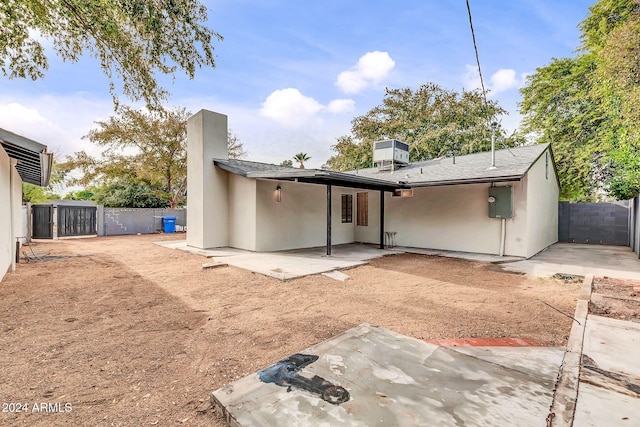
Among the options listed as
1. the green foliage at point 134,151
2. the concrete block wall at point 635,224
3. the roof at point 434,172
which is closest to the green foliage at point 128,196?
the green foliage at point 134,151

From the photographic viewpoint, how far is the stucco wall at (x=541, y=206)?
8.88 metres

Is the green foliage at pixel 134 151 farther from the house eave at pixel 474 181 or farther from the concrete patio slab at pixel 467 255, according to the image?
the concrete patio slab at pixel 467 255

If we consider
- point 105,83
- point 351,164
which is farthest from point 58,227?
point 351,164

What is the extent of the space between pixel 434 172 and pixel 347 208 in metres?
3.61

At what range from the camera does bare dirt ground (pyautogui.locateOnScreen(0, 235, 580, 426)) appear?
2.23 metres

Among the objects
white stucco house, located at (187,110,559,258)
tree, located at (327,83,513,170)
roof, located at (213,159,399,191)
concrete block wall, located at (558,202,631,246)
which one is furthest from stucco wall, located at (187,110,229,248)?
tree, located at (327,83,513,170)

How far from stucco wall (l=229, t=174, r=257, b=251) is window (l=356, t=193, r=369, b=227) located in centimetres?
489

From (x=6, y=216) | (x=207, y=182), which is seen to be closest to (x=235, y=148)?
(x=207, y=182)

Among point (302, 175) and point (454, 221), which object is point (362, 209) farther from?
point (302, 175)

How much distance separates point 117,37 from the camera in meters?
4.70

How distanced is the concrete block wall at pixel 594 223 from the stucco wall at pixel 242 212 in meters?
13.3

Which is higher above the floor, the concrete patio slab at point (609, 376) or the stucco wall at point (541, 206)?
the stucco wall at point (541, 206)

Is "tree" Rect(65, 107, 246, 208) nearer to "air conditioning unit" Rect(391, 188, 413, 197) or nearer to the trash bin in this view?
the trash bin

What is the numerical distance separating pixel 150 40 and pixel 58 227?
12887 mm
